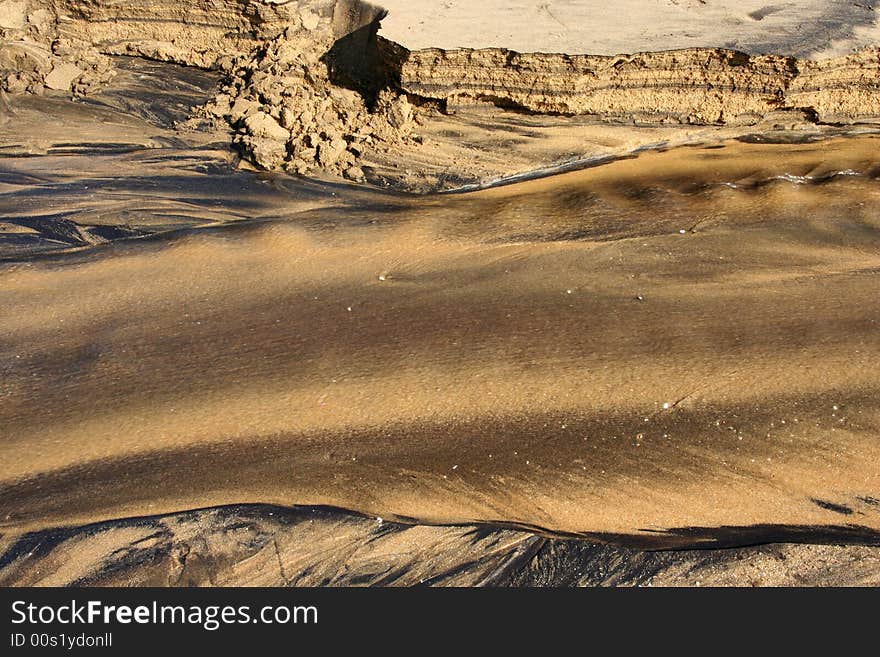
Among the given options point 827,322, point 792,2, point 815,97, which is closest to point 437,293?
point 827,322

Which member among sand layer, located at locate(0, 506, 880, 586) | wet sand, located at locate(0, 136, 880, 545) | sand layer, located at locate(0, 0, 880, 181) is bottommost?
sand layer, located at locate(0, 506, 880, 586)

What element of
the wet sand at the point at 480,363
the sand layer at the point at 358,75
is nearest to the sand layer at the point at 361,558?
the wet sand at the point at 480,363

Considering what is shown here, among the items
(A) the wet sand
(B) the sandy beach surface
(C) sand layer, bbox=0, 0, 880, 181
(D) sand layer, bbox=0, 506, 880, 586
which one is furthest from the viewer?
(C) sand layer, bbox=0, 0, 880, 181

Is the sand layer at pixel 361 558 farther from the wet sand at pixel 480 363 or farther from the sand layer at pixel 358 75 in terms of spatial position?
the sand layer at pixel 358 75

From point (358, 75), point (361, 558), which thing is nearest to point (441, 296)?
point (361, 558)

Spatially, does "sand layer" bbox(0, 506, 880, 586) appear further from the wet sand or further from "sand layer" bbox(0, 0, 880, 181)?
"sand layer" bbox(0, 0, 880, 181)

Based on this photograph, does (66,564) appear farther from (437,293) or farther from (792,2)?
(792,2)

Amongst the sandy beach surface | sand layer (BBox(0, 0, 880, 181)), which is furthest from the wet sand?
sand layer (BBox(0, 0, 880, 181))

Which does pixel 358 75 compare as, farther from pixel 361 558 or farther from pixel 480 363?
pixel 361 558

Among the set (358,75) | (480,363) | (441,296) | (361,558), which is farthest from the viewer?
(358,75)

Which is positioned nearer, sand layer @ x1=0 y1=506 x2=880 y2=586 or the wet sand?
sand layer @ x1=0 y1=506 x2=880 y2=586

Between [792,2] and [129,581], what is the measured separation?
16.5 ft

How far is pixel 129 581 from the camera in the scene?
93.3 inches

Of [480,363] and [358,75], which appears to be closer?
[480,363]
